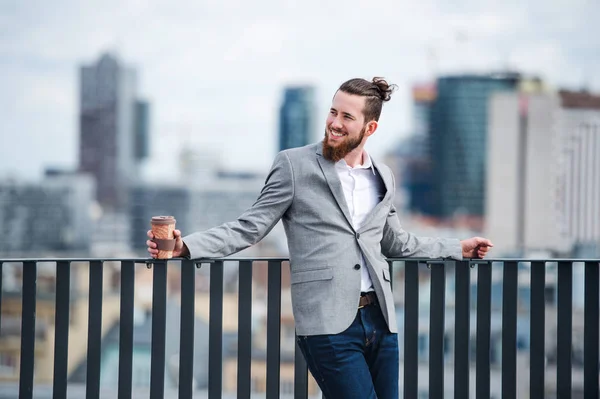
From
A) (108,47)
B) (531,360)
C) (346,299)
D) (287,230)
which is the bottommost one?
(531,360)

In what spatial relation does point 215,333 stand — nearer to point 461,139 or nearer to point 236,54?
point 236,54

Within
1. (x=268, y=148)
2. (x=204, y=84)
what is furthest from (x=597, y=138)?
(x=204, y=84)

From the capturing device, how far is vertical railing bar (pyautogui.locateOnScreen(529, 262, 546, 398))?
299 cm

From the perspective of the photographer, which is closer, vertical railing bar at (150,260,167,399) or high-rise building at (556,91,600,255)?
vertical railing bar at (150,260,167,399)

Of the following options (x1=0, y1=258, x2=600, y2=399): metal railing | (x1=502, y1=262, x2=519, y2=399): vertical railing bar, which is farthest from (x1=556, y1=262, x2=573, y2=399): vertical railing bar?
(x1=502, y1=262, x2=519, y2=399): vertical railing bar

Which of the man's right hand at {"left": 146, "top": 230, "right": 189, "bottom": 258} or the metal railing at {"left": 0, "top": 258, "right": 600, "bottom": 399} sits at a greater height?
the man's right hand at {"left": 146, "top": 230, "right": 189, "bottom": 258}

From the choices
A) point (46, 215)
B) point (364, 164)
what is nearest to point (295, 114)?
point (46, 215)

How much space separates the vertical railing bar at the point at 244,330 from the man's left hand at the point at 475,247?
31.5 inches

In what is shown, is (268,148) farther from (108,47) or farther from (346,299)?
(346,299)

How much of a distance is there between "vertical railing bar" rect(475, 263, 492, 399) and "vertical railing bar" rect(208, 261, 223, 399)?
0.99m

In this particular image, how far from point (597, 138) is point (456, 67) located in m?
19.8

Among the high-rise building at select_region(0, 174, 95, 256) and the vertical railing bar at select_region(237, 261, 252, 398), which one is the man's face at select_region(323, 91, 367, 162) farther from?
the high-rise building at select_region(0, 174, 95, 256)

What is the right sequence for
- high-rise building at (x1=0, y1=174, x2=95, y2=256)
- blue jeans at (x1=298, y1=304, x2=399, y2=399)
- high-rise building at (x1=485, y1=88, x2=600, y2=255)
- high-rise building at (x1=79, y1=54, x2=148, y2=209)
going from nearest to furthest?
blue jeans at (x1=298, y1=304, x2=399, y2=399) → high-rise building at (x1=0, y1=174, x2=95, y2=256) → high-rise building at (x1=485, y1=88, x2=600, y2=255) → high-rise building at (x1=79, y1=54, x2=148, y2=209)

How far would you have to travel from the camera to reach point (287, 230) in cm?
235
